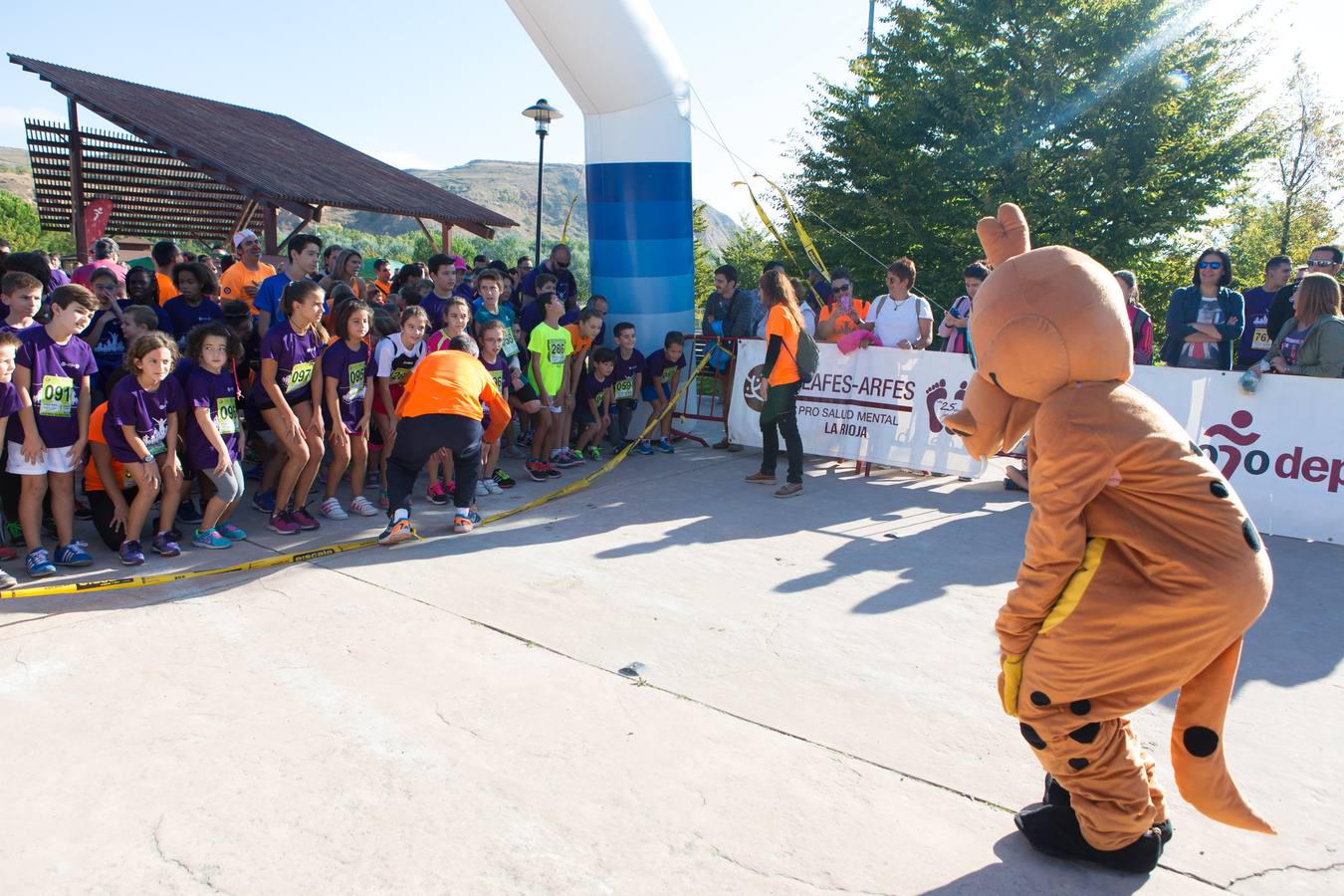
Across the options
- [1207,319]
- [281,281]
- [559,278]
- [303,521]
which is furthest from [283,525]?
[1207,319]

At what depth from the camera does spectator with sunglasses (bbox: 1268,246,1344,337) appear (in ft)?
23.3

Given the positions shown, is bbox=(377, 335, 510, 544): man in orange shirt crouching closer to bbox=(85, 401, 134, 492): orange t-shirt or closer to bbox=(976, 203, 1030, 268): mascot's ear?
bbox=(85, 401, 134, 492): orange t-shirt

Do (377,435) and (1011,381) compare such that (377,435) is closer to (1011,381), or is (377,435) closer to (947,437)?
(947,437)

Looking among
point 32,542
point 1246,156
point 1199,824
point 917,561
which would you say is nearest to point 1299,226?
point 1246,156

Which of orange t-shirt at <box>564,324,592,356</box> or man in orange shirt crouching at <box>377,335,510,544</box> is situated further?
orange t-shirt at <box>564,324,592,356</box>

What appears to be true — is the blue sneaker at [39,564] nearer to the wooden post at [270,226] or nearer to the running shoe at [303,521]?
the running shoe at [303,521]

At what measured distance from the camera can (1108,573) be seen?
8.10 ft

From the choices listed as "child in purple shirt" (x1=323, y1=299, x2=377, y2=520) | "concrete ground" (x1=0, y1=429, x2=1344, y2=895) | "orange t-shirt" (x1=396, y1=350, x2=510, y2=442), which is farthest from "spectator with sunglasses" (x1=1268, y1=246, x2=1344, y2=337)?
"child in purple shirt" (x1=323, y1=299, x2=377, y2=520)

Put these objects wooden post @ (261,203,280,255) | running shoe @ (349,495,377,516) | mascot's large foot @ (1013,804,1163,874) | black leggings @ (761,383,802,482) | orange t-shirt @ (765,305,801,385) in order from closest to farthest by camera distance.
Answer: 1. mascot's large foot @ (1013,804,1163,874)
2. running shoe @ (349,495,377,516)
3. orange t-shirt @ (765,305,801,385)
4. black leggings @ (761,383,802,482)
5. wooden post @ (261,203,280,255)

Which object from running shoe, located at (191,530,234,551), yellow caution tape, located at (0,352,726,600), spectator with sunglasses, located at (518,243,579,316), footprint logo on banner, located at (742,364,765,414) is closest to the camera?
yellow caution tape, located at (0,352,726,600)

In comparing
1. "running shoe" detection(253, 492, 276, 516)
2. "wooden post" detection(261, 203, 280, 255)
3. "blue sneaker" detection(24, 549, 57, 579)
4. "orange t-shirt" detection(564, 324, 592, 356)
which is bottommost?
"blue sneaker" detection(24, 549, 57, 579)

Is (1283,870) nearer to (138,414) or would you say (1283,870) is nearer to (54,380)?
(138,414)

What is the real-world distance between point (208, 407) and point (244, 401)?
0.94 m

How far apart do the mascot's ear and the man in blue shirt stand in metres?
5.54
